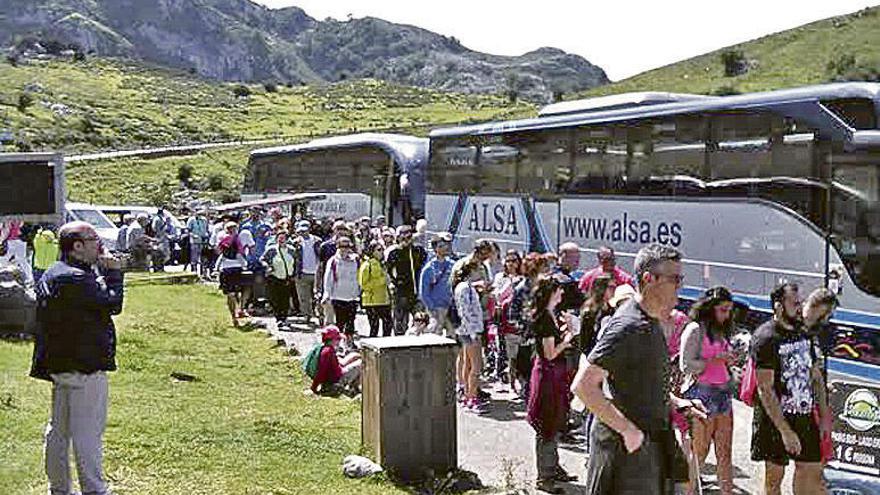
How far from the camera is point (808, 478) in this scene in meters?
7.61

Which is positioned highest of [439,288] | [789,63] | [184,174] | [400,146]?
[789,63]

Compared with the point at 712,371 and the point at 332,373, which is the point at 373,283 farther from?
the point at 712,371

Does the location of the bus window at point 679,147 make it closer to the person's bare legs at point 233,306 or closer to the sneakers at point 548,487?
the sneakers at point 548,487

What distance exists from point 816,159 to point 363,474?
22.2ft

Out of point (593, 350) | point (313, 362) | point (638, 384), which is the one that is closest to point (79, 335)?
point (593, 350)

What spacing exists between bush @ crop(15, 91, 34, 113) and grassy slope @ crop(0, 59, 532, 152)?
1.32 feet

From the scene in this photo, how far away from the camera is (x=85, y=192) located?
60.8m

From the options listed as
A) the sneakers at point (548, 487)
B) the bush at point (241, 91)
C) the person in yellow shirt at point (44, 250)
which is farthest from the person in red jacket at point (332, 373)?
the bush at point (241, 91)

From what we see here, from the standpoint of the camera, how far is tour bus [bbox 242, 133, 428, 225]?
94.6 ft

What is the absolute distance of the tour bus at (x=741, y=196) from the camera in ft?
39.6

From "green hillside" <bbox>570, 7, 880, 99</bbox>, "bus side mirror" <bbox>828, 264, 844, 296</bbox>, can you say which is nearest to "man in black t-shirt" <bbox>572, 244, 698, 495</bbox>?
"bus side mirror" <bbox>828, 264, 844, 296</bbox>

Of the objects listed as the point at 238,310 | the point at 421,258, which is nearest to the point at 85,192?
the point at 238,310

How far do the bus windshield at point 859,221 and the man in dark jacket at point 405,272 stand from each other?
17.9ft

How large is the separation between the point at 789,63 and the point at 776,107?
6541 cm
